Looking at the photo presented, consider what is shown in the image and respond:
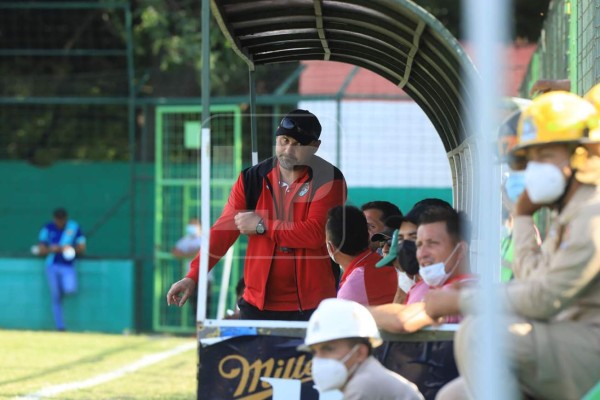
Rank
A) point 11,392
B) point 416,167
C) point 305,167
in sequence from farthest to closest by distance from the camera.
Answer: point 416,167 < point 11,392 < point 305,167

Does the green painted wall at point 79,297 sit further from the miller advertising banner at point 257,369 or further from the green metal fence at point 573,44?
the miller advertising banner at point 257,369

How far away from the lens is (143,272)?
21.1 meters

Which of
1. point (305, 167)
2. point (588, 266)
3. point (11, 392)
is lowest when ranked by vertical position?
point (11, 392)

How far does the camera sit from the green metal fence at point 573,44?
830 cm

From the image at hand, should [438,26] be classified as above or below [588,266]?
above

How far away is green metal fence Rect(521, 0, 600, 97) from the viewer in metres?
8.30

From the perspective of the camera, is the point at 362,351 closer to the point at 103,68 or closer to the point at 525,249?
the point at 525,249

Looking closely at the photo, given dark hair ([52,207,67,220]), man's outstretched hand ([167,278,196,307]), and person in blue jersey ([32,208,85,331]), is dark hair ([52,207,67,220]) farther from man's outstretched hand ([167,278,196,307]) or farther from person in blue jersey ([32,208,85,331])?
man's outstretched hand ([167,278,196,307])

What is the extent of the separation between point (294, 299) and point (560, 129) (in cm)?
322

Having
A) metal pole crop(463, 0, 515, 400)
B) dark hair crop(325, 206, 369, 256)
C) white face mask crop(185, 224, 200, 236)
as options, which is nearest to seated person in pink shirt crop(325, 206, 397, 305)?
dark hair crop(325, 206, 369, 256)

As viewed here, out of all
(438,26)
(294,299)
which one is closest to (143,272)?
(294,299)

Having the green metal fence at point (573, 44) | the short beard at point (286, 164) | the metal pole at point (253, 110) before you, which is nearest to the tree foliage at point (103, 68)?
the green metal fence at point (573, 44)

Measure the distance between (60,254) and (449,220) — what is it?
50.9ft

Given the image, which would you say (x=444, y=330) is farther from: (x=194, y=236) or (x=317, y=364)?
(x=194, y=236)
